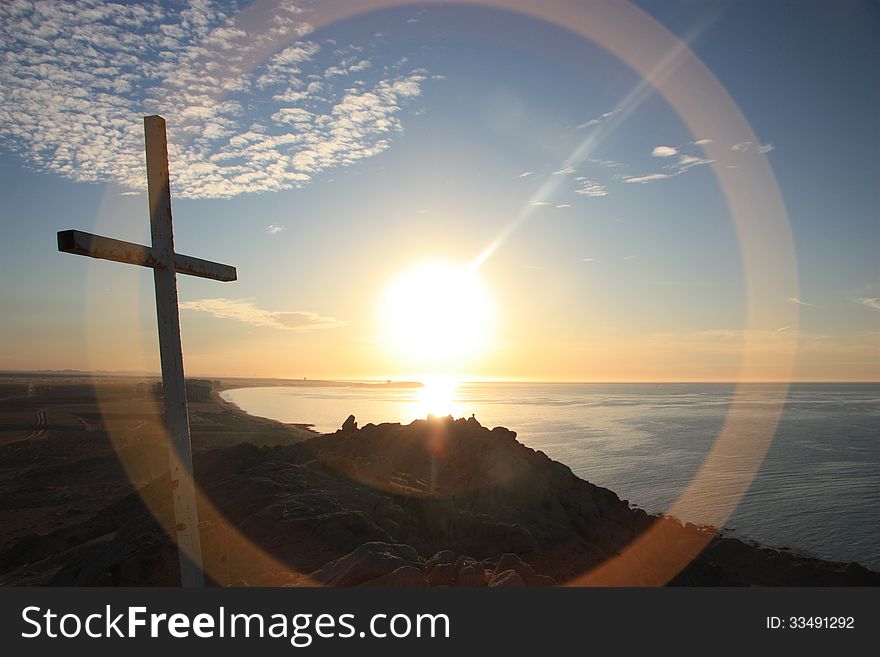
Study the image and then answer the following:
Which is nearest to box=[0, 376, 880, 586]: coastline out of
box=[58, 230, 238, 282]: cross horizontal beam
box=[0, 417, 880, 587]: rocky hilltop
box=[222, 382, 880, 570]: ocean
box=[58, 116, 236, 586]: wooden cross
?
box=[0, 417, 880, 587]: rocky hilltop

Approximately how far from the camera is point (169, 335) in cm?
555

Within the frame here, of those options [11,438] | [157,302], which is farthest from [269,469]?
[11,438]

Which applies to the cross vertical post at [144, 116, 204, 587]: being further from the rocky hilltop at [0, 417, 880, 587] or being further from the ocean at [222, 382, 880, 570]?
the ocean at [222, 382, 880, 570]

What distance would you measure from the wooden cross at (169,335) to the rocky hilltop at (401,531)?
11.3 ft

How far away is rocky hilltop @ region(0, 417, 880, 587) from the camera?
30.7 feet

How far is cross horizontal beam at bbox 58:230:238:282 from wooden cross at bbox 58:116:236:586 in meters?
0.01

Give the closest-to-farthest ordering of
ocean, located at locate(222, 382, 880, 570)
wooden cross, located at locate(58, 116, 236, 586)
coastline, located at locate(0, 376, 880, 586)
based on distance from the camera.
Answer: wooden cross, located at locate(58, 116, 236, 586) → coastline, located at locate(0, 376, 880, 586) → ocean, located at locate(222, 382, 880, 570)

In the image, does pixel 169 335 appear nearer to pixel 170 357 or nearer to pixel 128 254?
pixel 170 357

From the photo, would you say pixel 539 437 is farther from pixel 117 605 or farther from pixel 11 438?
pixel 117 605

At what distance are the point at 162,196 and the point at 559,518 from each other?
1675cm

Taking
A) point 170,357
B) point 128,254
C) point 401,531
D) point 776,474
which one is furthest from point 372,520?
point 776,474

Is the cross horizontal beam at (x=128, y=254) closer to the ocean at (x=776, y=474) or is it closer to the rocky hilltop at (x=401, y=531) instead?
the rocky hilltop at (x=401, y=531)

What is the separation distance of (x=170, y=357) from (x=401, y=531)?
9.93 metres

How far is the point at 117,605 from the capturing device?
440cm
